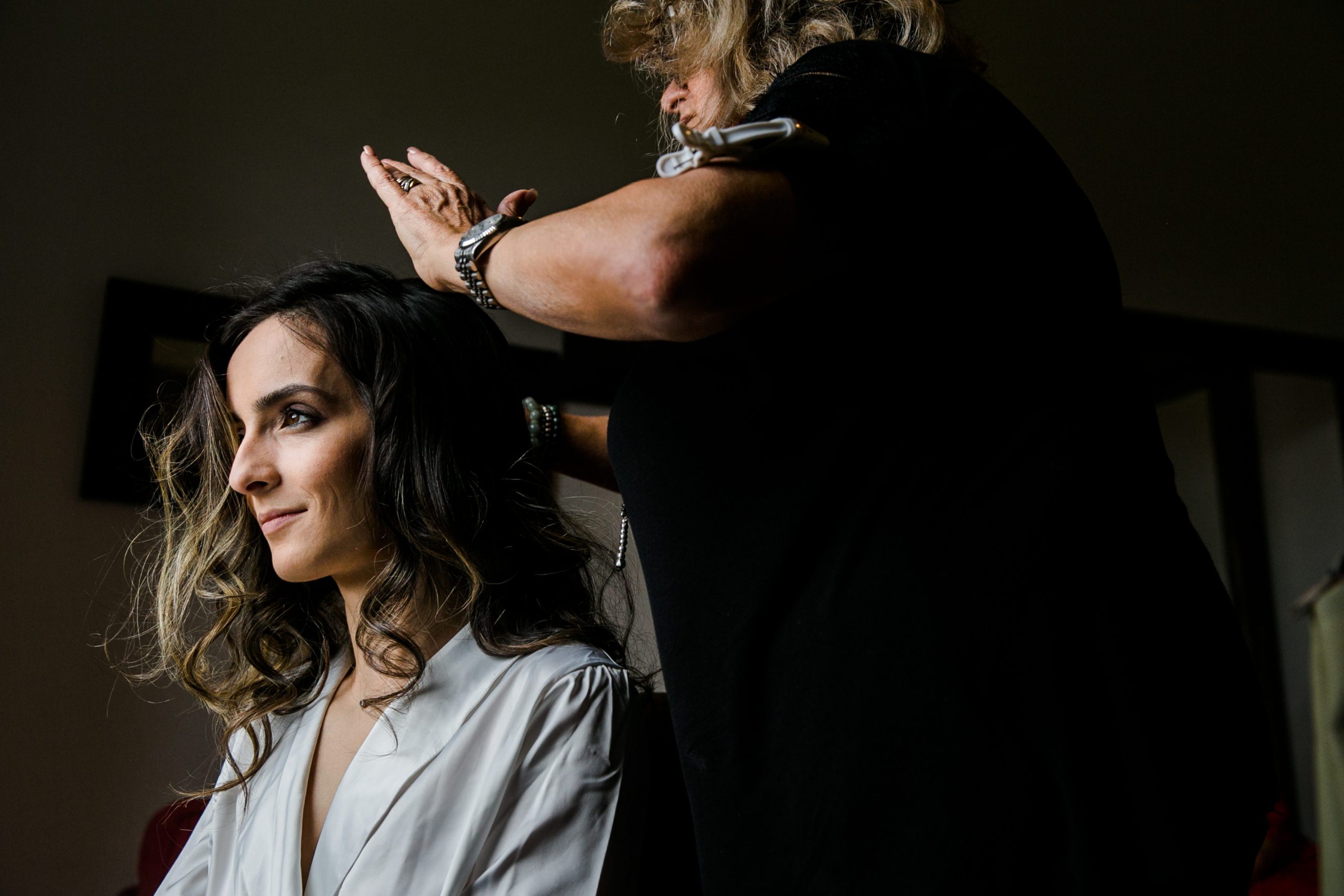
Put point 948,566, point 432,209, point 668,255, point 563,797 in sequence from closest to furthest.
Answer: point 668,255, point 948,566, point 432,209, point 563,797

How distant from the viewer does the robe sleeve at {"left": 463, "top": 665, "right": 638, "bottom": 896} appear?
4.00 ft

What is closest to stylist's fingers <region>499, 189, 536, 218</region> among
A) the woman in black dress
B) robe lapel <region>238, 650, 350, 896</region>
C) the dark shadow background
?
the woman in black dress

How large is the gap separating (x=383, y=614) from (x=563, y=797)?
1.16ft

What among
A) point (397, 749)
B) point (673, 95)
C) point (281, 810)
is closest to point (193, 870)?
point (281, 810)

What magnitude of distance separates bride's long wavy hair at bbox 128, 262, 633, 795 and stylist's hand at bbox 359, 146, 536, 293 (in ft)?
1.20

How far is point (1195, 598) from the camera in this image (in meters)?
0.90

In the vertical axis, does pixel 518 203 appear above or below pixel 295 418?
above

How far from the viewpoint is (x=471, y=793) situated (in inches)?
50.4

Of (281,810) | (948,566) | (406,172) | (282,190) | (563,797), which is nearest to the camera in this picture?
(948,566)

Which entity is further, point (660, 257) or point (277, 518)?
point (277, 518)

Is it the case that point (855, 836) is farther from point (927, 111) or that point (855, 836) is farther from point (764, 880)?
point (927, 111)

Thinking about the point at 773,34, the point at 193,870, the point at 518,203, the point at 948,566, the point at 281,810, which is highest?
the point at 773,34

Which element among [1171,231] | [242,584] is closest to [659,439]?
[242,584]

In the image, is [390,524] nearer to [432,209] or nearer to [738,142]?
[432,209]
